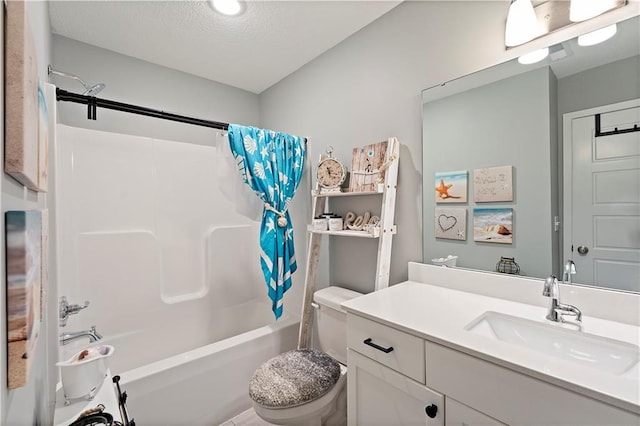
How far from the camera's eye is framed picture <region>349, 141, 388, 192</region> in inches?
64.5

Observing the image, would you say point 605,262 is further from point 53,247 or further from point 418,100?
point 53,247

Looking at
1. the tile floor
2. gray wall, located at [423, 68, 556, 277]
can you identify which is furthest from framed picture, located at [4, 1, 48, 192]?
the tile floor

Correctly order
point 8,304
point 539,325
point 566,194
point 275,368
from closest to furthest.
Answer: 1. point 8,304
2. point 539,325
3. point 566,194
4. point 275,368

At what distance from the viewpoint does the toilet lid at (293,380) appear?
1.27 m

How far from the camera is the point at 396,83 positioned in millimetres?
1661

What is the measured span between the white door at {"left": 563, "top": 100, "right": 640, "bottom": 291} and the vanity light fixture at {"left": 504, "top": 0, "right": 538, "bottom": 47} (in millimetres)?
384

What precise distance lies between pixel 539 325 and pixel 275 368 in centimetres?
116

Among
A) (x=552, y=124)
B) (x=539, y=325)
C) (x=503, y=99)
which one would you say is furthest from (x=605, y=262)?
(x=503, y=99)

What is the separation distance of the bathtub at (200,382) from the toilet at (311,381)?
0.30 meters

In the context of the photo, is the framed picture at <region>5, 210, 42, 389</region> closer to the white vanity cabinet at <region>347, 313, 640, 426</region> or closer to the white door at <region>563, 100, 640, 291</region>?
the white vanity cabinet at <region>347, 313, 640, 426</region>

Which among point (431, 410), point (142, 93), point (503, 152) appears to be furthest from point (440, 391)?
point (142, 93)

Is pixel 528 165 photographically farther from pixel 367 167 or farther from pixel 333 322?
pixel 333 322

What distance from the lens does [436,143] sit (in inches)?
58.1

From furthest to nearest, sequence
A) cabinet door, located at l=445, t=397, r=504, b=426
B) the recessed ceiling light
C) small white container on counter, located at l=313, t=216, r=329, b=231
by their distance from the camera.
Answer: small white container on counter, located at l=313, t=216, r=329, b=231, the recessed ceiling light, cabinet door, located at l=445, t=397, r=504, b=426
